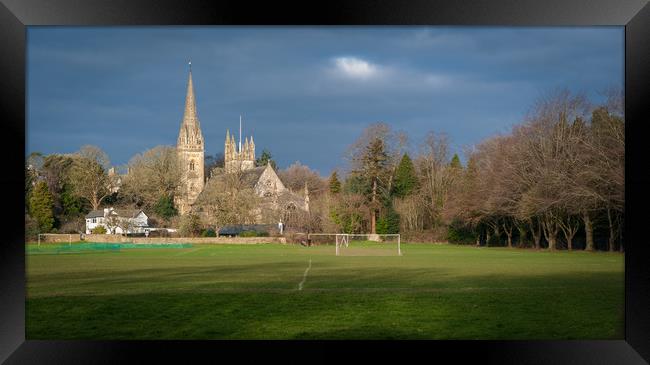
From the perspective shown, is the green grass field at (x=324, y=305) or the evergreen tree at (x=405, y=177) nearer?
the green grass field at (x=324, y=305)

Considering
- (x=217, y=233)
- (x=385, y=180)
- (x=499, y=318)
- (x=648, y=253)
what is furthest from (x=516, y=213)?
(x=648, y=253)

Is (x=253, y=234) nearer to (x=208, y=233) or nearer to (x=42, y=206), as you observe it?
(x=208, y=233)

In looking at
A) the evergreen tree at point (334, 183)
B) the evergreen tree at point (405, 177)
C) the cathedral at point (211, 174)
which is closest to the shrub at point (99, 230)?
the cathedral at point (211, 174)

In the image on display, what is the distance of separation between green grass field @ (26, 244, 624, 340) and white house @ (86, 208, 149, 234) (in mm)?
22261

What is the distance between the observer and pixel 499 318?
953 centimetres

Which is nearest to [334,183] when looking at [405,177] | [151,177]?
[405,177]

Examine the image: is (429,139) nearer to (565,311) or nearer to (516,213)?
(516,213)

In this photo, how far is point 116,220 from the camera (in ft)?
130

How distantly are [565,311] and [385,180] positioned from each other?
114ft

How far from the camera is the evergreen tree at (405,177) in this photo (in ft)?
142

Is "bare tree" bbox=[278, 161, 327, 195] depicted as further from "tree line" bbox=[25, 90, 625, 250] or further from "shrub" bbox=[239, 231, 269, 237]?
Answer: "shrub" bbox=[239, 231, 269, 237]
